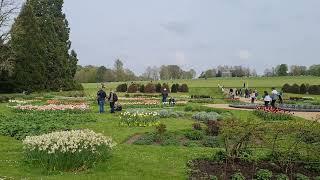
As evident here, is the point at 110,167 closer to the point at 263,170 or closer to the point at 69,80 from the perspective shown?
the point at 263,170

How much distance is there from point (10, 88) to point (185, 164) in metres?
48.6

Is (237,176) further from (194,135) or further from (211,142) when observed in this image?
(194,135)

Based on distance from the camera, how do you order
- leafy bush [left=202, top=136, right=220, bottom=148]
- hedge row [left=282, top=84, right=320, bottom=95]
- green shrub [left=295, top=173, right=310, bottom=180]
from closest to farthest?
green shrub [left=295, top=173, right=310, bottom=180] → leafy bush [left=202, top=136, right=220, bottom=148] → hedge row [left=282, top=84, right=320, bottom=95]

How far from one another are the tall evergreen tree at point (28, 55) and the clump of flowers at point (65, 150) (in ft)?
148

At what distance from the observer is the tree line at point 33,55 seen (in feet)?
185

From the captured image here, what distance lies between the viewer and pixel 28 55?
5656 cm

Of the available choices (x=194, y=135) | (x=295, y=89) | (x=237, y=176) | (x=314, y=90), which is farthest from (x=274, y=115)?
(x=295, y=89)

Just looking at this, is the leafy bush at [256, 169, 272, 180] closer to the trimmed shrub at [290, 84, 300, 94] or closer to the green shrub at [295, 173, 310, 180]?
the green shrub at [295, 173, 310, 180]

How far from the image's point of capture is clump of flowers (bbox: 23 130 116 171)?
12.5 meters

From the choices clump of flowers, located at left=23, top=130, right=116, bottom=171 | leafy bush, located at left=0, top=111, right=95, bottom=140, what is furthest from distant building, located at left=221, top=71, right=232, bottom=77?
clump of flowers, located at left=23, top=130, right=116, bottom=171

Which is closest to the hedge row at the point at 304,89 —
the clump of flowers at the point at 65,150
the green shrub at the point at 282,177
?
the green shrub at the point at 282,177

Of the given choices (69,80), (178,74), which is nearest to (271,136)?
(69,80)

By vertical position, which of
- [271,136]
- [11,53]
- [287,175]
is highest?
[11,53]

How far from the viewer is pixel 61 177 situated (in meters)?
11.8
